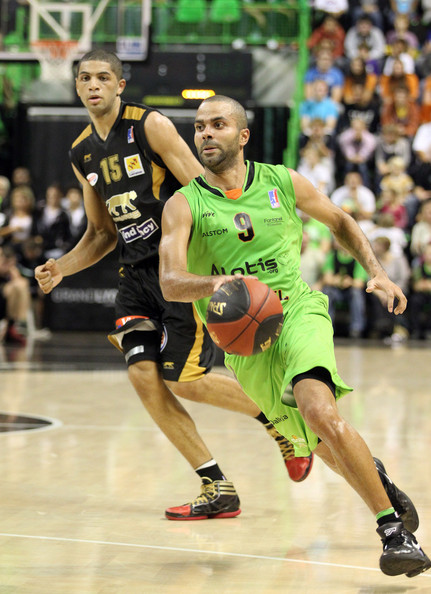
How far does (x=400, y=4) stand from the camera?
18.4 metres

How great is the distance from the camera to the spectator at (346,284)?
14.5m

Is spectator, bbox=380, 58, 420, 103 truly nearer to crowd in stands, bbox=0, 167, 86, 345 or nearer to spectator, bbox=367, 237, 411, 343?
spectator, bbox=367, 237, 411, 343

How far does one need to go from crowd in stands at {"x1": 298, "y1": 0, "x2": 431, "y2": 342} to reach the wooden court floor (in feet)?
18.9

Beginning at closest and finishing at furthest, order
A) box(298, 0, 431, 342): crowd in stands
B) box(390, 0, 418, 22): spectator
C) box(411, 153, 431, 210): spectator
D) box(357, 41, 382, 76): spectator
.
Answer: box(298, 0, 431, 342): crowd in stands
box(411, 153, 431, 210): spectator
box(357, 41, 382, 76): spectator
box(390, 0, 418, 22): spectator

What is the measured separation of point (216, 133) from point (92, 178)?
43.2 inches

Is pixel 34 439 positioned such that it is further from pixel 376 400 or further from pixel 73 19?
pixel 73 19

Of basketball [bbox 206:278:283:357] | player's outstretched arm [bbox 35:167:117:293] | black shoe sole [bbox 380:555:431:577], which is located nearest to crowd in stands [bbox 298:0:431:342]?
player's outstretched arm [bbox 35:167:117:293]

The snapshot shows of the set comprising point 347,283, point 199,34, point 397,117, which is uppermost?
point 199,34

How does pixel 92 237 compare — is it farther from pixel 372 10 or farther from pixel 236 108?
pixel 372 10

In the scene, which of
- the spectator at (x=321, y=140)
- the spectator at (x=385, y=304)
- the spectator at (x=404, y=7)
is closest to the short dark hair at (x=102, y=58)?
the spectator at (x=385, y=304)

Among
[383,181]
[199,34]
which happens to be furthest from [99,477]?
[199,34]

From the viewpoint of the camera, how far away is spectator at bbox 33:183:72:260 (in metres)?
14.7

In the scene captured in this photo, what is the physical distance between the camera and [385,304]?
14633 millimetres

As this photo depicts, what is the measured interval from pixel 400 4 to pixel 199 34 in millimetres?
3775
